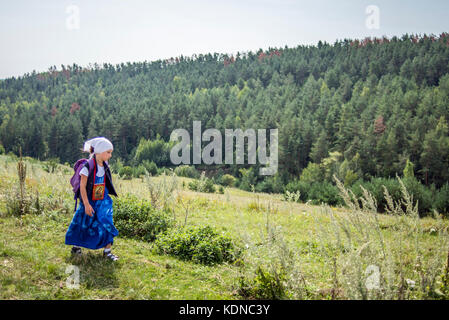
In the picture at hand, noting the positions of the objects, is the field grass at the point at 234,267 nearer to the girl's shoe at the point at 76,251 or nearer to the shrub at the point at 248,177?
the girl's shoe at the point at 76,251

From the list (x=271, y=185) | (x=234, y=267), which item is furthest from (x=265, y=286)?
(x=271, y=185)

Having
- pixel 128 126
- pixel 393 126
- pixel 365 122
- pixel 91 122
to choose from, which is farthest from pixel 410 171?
pixel 91 122

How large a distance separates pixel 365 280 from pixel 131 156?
80667mm

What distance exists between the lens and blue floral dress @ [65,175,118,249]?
5.13 meters

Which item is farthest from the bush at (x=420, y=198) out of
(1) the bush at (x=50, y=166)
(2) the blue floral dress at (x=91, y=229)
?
(2) the blue floral dress at (x=91, y=229)

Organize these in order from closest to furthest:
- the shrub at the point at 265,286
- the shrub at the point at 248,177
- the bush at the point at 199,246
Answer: the shrub at the point at 265,286
the bush at the point at 199,246
the shrub at the point at 248,177

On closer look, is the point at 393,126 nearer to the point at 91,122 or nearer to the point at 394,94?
the point at 394,94

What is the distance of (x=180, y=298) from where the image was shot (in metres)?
4.17

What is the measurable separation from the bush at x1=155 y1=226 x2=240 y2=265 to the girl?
3.45ft

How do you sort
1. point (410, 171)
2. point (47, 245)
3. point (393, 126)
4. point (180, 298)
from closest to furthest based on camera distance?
point (180, 298), point (47, 245), point (410, 171), point (393, 126)

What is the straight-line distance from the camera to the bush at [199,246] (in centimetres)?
559

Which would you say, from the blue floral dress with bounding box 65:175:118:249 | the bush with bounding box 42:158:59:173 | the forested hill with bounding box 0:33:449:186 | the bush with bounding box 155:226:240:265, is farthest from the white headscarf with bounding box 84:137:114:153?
the forested hill with bounding box 0:33:449:186

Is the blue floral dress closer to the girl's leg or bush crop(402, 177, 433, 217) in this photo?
the girl's leg

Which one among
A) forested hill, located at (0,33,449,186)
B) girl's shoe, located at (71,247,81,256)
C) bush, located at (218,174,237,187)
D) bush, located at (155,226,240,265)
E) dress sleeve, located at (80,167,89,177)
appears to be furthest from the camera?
bush, located at (218,174,237,187)
